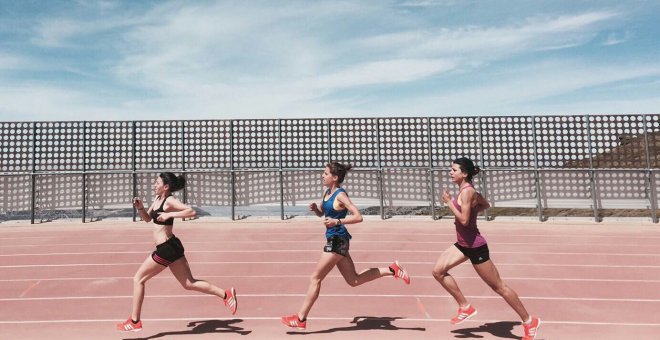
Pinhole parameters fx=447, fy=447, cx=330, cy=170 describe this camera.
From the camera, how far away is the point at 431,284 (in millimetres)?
6871

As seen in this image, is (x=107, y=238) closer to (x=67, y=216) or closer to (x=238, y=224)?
(x=238, y=224)

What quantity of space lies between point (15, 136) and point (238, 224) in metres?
8.40

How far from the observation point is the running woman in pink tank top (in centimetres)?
413

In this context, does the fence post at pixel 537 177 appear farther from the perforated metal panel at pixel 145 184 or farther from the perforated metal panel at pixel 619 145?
the perforated metal panel at pixel 145 184

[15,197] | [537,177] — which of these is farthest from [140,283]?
[15,197]

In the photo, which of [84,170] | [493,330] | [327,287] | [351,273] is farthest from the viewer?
[84,170]

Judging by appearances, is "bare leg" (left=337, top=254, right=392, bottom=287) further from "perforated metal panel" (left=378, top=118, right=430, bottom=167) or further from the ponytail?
"perforated metal panel" (left=378, top=118, right=430, bottom=167)

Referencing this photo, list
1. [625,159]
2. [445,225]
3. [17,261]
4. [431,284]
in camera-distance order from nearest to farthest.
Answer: [431,284] < [17,261] < [445,225] < [625,159]

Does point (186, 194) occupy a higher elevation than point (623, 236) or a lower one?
higher

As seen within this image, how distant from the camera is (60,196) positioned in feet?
50.0

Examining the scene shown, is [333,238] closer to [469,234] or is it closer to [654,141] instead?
[469,234]

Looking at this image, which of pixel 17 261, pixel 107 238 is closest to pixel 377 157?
pixel 107 238

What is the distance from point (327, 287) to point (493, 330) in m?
2.67

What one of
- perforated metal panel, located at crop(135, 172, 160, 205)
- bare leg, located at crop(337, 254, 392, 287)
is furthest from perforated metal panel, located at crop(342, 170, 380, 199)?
bare leg, located at crop(337, 254, 392, 287)
